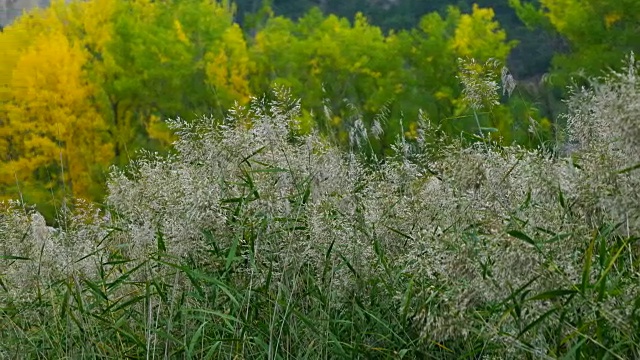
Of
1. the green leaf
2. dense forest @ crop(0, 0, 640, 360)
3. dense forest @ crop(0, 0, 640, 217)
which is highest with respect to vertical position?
dense forest @ crop(0, 0, 640, 217)

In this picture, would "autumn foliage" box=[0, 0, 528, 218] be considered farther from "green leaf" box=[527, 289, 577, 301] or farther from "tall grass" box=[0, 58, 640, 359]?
"green leaf" box=[527, 289, 577, 301]

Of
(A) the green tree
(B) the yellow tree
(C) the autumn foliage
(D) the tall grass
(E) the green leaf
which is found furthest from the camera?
(C) the autumn foliage

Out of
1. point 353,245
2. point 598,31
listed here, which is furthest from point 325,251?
point 598,31

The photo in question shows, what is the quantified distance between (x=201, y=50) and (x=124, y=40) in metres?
2.77

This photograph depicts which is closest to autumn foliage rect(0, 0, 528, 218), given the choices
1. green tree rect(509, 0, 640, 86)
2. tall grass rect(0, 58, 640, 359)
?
green tree rect(509, 0, 640, 86)

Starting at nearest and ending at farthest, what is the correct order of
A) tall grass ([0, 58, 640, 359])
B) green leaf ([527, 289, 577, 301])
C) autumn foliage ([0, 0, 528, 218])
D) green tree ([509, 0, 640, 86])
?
green leaf ([527, 289, 577, 301]) → tall grass ([0, 58, 640, 359]) → green tree ([509, 0, 640, 86]) → autumn foliage ([0, 0, 528, 218])

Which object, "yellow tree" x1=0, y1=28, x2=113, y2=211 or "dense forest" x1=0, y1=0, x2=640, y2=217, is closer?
"yellow tree" x1=0, y1=28, x2=113, y2=211

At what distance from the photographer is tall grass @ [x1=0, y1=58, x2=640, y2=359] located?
3135mm

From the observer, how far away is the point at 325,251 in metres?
3.99

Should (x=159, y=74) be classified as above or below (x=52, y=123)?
above

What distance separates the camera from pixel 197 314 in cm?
423

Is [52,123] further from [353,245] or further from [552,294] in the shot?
[552,294]

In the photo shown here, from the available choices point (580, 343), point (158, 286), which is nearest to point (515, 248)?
point (580, 343)

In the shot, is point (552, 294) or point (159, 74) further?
point (159, 74)
